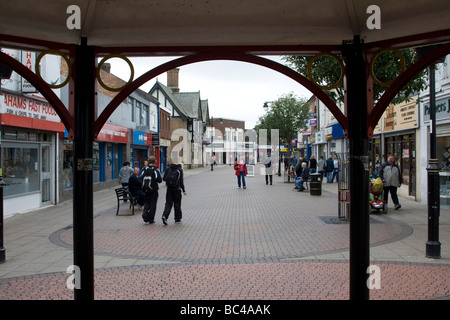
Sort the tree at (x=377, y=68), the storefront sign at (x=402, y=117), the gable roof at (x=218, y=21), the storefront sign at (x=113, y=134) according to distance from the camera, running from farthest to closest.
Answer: the storefront sign at (x=113, y=134), the storefront sign at (x=402, y=117), the tree at (x=377, y=68), the gable roof at (x=218, y=21)

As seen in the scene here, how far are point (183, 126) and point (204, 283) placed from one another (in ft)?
155

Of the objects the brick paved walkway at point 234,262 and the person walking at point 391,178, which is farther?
the person walking at point 391,178

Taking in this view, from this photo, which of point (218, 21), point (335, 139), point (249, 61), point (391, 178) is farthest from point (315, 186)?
point (218, 21)

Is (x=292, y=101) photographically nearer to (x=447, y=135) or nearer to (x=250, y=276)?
(x=447, y=135)

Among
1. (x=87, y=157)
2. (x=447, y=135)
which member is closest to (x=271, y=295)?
(x=87, y=157)

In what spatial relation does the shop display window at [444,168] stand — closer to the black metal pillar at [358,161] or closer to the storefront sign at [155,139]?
the black metal pillar at [358,161]

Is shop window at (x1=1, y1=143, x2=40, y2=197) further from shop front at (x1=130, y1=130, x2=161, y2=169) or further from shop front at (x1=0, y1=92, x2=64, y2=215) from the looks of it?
shop front at (x1=130, y1=130, x2=161, y2=169)

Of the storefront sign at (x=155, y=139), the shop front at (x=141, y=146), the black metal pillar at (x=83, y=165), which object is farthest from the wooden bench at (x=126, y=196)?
the storefront sign at (x=155, y=139)

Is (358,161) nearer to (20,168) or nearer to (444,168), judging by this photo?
(444,168)

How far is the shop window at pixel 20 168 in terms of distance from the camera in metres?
12.3

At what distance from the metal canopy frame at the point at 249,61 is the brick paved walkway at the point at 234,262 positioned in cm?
177

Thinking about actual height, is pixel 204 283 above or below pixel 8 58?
below

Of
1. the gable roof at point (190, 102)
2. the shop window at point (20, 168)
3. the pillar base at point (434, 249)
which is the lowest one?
the pillar base at point (434, 249)

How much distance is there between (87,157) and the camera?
11.0ft
